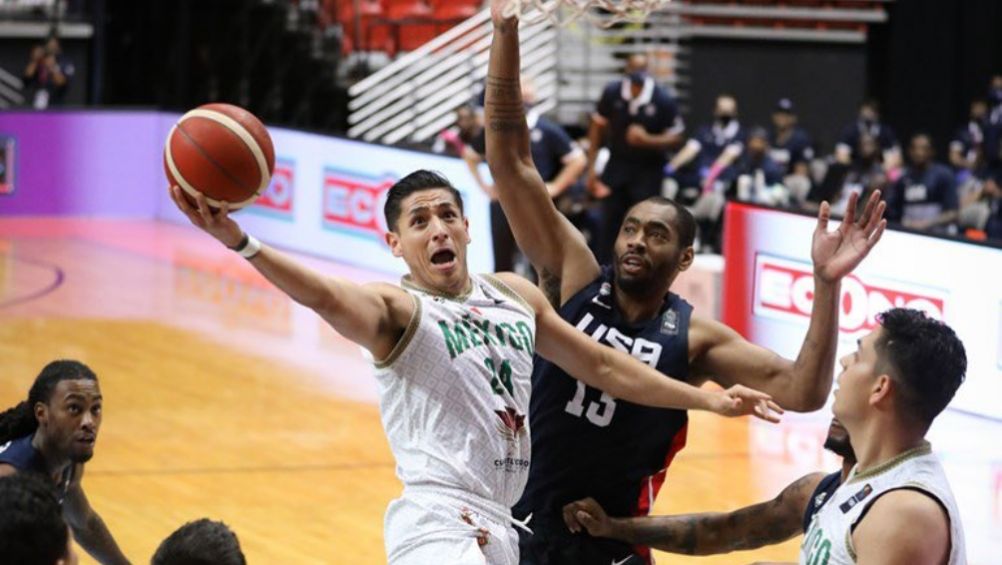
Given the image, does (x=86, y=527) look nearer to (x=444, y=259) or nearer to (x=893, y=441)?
(x=444, y=259)

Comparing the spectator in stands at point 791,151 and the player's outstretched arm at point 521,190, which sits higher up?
the player's outstretched arm at point 521,190

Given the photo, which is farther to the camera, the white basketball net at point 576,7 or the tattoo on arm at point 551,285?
the tattoo on arm at point 551,285

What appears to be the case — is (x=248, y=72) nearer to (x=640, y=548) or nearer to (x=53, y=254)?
(x=53, y=254)

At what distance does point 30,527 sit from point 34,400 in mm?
2518

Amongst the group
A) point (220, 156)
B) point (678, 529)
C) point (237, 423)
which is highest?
point (220, 156)

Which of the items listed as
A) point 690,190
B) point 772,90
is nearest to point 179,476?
point 690,190

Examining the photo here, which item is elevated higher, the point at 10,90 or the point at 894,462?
the point at 894,462

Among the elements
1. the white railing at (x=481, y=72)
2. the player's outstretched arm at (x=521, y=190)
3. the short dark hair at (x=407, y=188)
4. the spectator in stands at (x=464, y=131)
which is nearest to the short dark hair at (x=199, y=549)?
the short dark hair at (x=407, y=188)

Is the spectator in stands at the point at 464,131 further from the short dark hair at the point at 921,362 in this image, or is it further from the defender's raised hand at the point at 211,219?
the short dark hair at the point at 921,362

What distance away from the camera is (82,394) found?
19.4 feet

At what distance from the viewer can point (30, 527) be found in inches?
140

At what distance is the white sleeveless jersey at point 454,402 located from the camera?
5.11m

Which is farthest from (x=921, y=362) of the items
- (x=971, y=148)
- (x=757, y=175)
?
(x=971, y=148)

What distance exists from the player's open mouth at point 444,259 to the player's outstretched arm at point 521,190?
85cm
